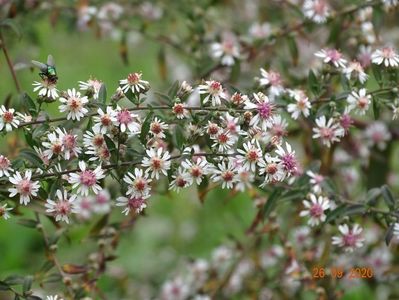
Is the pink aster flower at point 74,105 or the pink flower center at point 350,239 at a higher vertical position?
the pink aster flower at point 74,105

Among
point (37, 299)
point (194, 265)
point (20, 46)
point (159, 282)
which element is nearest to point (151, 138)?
point (37, 299)

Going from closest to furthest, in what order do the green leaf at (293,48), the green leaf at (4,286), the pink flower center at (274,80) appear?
the green leaf at (4,286) < the pink flower center at (274,80) < the green leaf at (293,48)

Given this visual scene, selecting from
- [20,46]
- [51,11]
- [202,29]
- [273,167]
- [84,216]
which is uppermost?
[20,46]

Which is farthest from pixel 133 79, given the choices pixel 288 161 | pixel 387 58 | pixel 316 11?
pixel 316 11

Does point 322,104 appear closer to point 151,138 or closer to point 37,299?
point 151,138

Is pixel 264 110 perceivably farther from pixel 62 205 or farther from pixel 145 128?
pixel 62 205

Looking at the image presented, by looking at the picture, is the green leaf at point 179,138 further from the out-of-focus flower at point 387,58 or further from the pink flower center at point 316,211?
the out-of-focus flower at point 387,58
